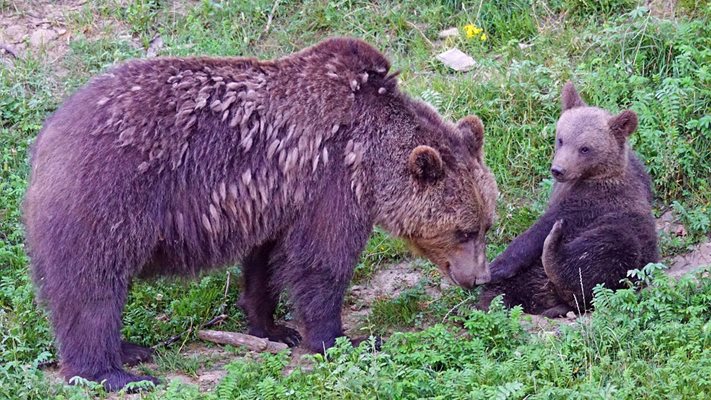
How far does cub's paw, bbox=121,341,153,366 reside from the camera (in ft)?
25.4

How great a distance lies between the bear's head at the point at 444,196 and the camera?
25.0 feet

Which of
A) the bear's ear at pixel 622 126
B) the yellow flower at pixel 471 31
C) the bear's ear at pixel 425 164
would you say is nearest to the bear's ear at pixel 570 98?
the bear's ear at pixel 622 126

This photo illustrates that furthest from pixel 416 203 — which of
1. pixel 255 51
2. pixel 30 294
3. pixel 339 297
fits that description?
pixel 255 51

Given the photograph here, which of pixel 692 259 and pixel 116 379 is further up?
pixel 692 259

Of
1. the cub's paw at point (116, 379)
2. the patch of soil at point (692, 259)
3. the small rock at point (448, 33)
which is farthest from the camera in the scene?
the small rock at point (448, 33)

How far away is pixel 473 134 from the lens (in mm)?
7914

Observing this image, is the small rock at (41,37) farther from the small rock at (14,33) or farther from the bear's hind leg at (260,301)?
the bear's hind leg at (260,301)

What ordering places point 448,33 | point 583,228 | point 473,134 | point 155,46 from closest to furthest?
point 473,134
point 583,228
point 448,33
point 155,46

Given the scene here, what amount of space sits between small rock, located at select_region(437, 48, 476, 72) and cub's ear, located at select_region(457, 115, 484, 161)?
2.81 metres

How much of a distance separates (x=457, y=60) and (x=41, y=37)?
14.1 ft

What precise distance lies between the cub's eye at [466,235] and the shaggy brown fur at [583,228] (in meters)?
0.56

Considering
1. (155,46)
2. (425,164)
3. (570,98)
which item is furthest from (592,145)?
(155,46)

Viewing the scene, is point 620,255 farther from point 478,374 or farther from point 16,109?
point 16,109

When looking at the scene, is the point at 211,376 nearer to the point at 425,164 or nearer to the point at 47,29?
the point at 425,164
